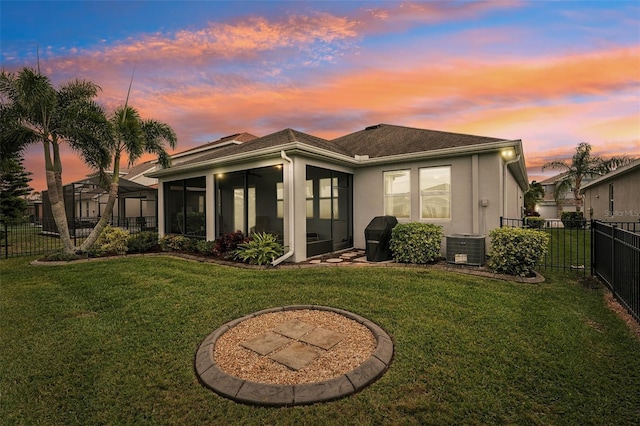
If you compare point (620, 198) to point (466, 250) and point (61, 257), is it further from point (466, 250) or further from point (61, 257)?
point (61, 257)

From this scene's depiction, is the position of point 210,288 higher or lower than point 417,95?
lower

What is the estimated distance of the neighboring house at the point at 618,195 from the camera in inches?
425

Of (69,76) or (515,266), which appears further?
(69,76)

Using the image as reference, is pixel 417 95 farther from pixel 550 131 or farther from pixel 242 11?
pixel 550 131

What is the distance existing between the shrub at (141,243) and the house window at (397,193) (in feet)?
27.3

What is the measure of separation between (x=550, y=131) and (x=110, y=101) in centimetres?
1723

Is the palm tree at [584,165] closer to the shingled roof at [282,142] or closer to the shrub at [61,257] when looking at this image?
the shingled roof at [282,142]

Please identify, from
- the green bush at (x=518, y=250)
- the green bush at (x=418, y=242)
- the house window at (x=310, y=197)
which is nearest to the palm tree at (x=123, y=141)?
Result: the house window at (x=310, y=197)

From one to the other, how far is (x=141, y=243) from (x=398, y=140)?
9.61m

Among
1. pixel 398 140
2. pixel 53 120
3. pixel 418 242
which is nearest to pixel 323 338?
pixel 418 242

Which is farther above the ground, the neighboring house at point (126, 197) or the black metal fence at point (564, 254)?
the neighboring house at point (126, 197)

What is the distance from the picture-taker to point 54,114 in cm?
830

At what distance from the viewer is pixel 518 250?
228 inches

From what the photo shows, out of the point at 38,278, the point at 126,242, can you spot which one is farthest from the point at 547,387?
the point at 126,242
